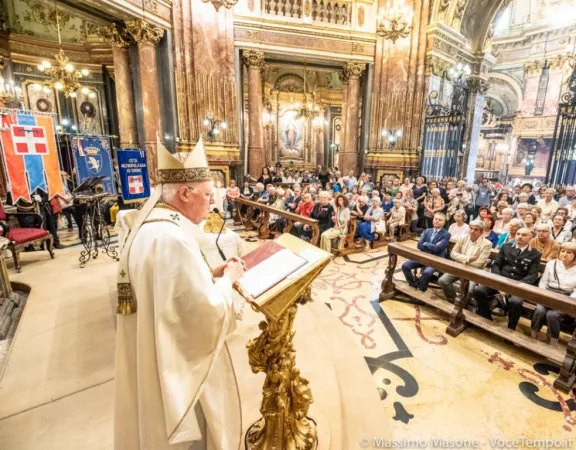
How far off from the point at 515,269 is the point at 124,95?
10697 mm

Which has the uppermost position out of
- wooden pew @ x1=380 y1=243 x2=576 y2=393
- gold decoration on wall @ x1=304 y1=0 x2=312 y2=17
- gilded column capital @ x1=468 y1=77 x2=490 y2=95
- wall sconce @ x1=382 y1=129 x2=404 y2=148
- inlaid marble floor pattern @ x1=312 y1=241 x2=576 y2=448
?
gold decoration on wall @ x1=304 y1=0 x2=312 y2=17

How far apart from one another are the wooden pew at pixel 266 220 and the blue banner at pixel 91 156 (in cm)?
338

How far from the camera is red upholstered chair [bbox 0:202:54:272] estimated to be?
5.08 m

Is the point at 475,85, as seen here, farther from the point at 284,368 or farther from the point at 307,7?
the point at 284,368

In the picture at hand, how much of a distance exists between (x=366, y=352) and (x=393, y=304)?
51.8 inches

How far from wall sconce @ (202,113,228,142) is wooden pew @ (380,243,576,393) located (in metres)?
8.29

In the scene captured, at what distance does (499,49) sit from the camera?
72.2ft

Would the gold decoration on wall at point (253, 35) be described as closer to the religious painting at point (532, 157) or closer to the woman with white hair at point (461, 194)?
the woman with white hair at point (461, 194)

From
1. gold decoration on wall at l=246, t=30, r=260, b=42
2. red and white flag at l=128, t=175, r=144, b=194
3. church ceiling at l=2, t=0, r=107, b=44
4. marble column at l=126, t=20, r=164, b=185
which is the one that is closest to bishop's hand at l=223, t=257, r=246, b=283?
red and white flag at l=128, t=175, r=144, b=194

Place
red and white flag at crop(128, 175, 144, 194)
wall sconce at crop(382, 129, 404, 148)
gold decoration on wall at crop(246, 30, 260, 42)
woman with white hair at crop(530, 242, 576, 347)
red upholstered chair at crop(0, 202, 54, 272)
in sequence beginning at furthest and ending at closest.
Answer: wall sconce at crop(382, 129, 404, 148)
gold decoration on wall at crop(246, 30, 260, 42)
red and white flag at crop(128, 175, 144, 194)
red upholstered chair at crop(0, 202, 54, 272)
woman with white hair at crop(530, 242, 576, 347)

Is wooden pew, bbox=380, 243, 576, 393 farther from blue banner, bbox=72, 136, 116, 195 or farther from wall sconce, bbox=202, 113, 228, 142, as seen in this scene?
wall sconce, bbox=202, 113, 228, 142

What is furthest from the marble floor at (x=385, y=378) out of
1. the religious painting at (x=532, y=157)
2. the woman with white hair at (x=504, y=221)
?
the religious painting at (x=532, y=157)

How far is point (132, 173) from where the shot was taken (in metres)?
6.36

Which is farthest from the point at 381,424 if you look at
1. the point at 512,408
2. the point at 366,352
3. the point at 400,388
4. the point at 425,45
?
the point at 425,45
